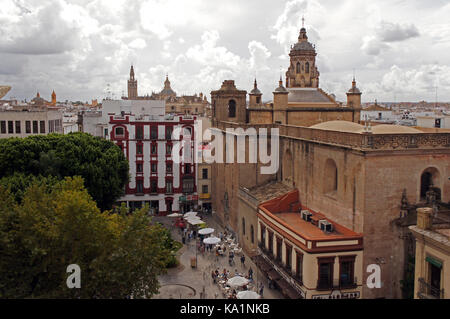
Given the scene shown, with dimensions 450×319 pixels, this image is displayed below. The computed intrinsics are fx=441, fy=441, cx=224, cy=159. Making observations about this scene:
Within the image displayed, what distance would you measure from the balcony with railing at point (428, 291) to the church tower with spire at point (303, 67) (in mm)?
35989

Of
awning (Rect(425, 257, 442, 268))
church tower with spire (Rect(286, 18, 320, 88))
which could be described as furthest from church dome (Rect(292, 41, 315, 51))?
awning (Rect(425, 257, 442, 268))

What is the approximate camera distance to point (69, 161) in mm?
34094

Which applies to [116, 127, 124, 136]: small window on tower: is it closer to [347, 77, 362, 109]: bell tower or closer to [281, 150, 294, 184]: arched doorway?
[281, 150, 294, 184]: arched doorway

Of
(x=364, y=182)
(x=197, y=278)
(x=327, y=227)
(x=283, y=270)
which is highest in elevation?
(x=364, y=182)

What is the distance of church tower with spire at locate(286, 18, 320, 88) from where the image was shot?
51.1 metres

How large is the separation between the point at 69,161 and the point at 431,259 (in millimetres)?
26455

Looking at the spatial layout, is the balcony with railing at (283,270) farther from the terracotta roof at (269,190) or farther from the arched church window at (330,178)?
the arched church window at (330,178)

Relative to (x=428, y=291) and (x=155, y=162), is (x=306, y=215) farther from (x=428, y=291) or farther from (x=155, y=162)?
(x=155, y=162)

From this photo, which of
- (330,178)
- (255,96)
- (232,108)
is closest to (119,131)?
(232,108)

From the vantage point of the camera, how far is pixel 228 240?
128 ft
